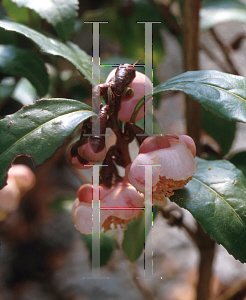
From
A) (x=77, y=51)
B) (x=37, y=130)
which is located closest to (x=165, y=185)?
(x=37, y=130)

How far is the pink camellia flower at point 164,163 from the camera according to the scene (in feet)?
0.93

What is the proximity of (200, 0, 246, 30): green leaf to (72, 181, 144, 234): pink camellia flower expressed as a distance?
0.45 meters

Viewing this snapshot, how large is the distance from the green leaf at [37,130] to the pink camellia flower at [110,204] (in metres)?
0.11

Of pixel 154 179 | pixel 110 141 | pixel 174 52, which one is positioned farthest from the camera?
pixel 174 52

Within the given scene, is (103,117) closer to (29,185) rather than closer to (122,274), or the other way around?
(29,185)

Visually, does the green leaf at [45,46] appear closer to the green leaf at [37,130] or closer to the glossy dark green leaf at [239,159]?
the green leaf at [37,130]

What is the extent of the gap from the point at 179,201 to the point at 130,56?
61 cm

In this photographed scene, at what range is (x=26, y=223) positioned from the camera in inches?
47.3

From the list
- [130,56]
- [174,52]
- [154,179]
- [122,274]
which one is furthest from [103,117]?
[174,52]

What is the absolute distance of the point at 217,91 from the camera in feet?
0.97

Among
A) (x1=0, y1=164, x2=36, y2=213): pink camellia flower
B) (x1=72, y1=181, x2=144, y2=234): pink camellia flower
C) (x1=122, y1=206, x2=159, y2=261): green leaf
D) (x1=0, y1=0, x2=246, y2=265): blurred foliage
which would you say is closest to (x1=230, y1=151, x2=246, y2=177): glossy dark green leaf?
(x1=0, y1=0, x2=246, y2=265): blurred foliage

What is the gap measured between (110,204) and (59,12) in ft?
1.06

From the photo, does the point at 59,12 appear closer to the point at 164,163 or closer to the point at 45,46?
the point at 45,46

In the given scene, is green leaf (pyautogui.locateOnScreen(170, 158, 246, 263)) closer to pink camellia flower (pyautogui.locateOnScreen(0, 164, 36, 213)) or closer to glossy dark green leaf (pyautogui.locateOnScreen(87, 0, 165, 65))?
pink camellia flower (pyautogui.locateOnScreen(0, 164, 36, 213))
